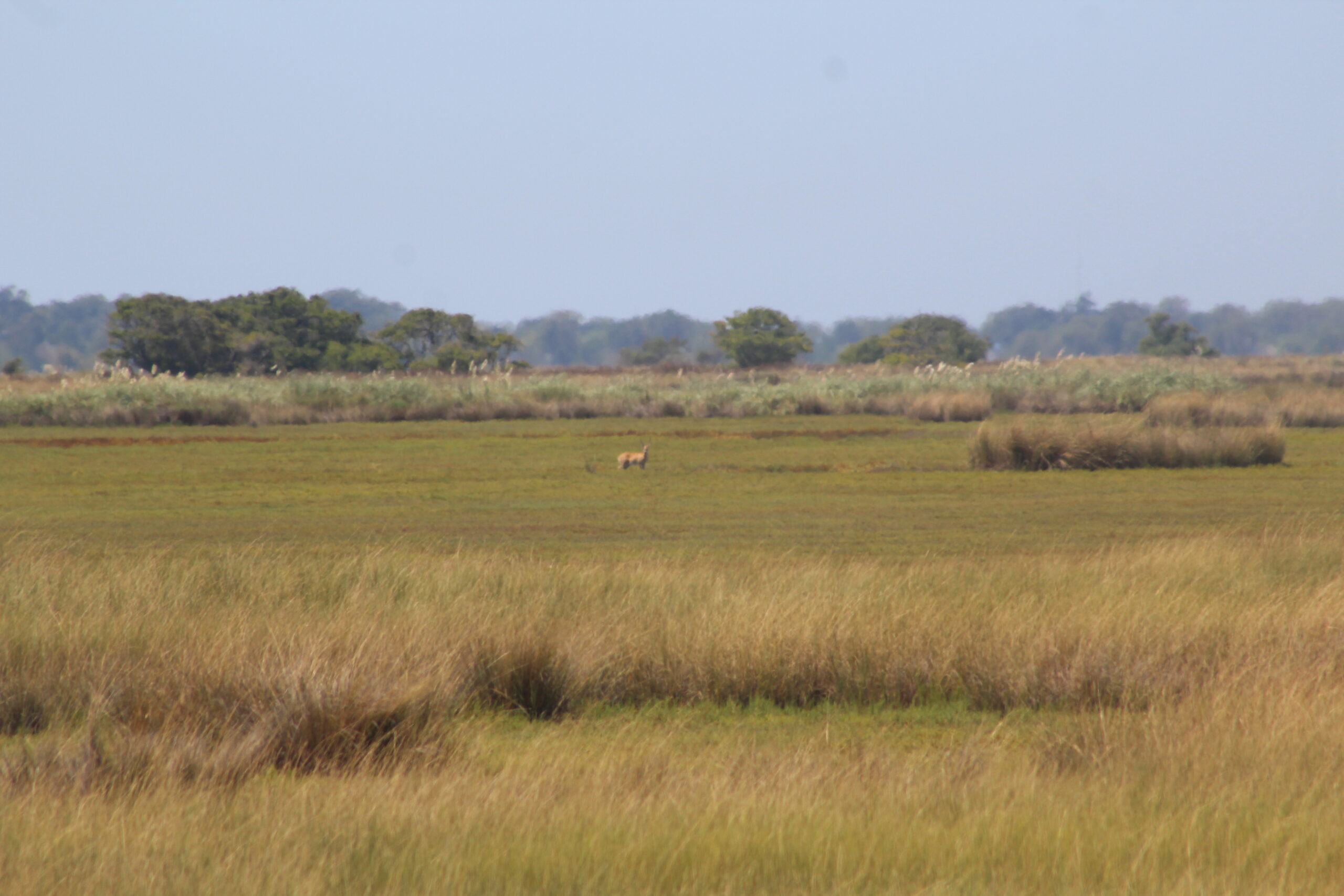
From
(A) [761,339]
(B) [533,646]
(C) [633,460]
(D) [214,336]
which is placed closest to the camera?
(B) [533,646]

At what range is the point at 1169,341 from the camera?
98000 mm

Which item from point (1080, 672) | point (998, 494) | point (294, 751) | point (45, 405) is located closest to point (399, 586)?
point (294, 751)

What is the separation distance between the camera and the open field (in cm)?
443

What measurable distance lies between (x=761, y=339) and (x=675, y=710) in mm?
87441

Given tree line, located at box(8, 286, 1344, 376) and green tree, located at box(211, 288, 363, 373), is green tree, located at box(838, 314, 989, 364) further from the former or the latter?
green tree, located at box(211, 288, 363, 373)

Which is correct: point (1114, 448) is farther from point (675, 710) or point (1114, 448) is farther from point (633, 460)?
point (675, 710)

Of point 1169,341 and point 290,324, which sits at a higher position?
point 290,324

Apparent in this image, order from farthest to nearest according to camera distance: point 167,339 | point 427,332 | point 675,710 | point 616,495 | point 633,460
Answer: point 427,332 → point 167,339 → point 633,460 → point 616,495 → point 675,710

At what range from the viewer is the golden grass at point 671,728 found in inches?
173

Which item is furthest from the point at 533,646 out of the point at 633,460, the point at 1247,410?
the point at 1247,410

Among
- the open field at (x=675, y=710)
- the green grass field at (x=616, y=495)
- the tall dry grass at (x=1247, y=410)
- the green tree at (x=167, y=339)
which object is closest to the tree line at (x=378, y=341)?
the green tree at (x=167, y=339)

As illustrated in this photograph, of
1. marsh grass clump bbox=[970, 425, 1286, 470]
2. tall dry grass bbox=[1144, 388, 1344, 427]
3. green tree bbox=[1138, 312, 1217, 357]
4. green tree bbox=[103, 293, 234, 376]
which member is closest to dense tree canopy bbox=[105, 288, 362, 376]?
green tree bbox=[103, 293, 234, 376]

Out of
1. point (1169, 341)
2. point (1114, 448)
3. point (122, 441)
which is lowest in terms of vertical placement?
point (1114, 448)

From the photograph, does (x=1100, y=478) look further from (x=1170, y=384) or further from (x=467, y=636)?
(x=1170, y=384)
